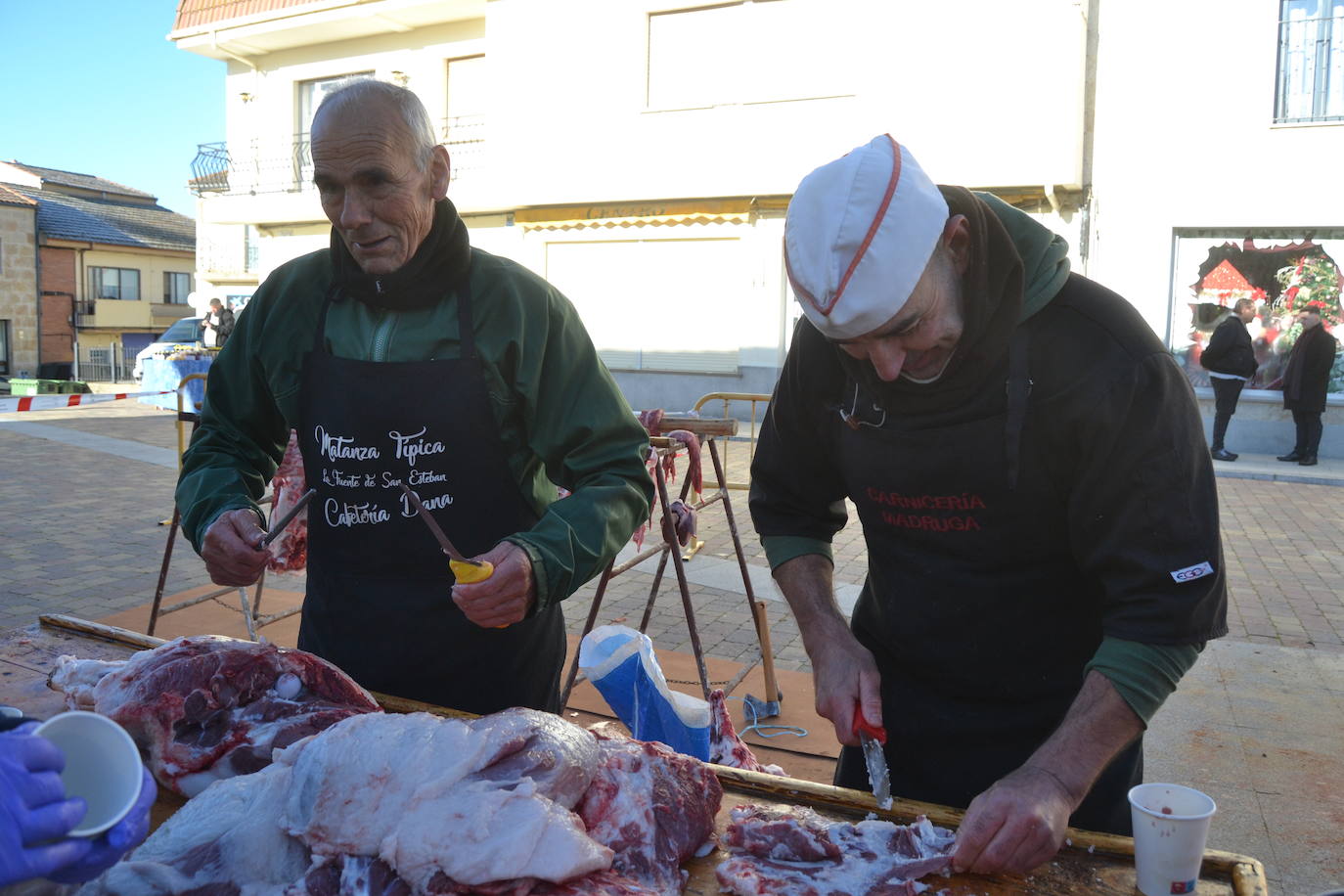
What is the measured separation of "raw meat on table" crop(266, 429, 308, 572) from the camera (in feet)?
12.1

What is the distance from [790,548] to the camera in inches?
87.0

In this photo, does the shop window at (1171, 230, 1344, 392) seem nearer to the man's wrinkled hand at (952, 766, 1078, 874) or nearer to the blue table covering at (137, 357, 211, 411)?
the man's wrinkled hand at (952, 766, 1078, 874)

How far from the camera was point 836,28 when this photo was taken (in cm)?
1482

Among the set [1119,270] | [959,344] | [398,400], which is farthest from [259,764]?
[1119,270]

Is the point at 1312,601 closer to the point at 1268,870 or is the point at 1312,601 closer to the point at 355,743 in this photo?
the point at 1268,870

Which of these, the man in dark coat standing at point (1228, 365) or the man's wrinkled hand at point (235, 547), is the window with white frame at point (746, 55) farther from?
the man's wrinkled hand at point (235, 547)

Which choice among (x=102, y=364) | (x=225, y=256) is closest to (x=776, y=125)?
(x=225, y=256)

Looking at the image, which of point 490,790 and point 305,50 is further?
point 305,50

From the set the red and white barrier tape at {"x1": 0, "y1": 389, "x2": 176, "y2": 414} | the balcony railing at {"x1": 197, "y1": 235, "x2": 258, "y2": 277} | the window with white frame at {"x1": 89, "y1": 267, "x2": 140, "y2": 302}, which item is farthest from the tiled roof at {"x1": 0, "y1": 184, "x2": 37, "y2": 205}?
the red and white barrier tape at {"x1": 0, "y1": 389, "x2": 176, "y2": 414}

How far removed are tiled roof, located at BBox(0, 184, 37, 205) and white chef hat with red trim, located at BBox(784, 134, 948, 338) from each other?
38936 millimetres

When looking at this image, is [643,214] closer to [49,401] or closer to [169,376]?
[169,376]

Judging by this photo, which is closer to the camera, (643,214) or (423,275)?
(423,275)

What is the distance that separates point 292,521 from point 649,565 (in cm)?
412

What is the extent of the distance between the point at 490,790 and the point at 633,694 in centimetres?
137
